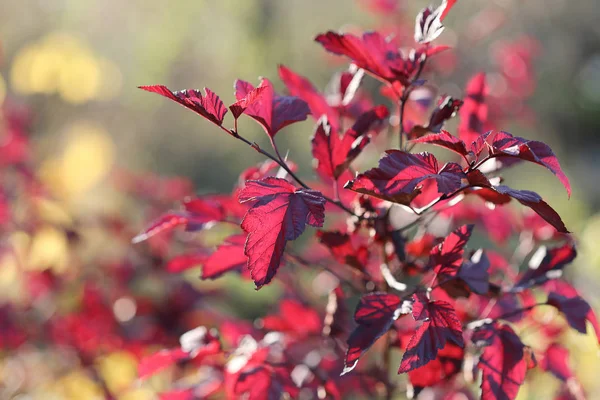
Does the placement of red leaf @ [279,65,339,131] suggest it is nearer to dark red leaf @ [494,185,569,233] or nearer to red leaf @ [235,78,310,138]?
red leaf @ [235,78,310,138]

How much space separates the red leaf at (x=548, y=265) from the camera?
35.0 inches

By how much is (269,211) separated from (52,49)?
10.6 ft

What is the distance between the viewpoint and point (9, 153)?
1914 mm

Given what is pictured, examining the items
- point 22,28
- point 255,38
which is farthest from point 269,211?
point 255,38

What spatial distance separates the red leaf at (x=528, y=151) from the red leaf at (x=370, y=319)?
8.9 inches

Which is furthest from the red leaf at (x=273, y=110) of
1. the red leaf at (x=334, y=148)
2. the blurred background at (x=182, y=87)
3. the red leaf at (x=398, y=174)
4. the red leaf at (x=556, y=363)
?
the blurred background at (x=182, y=87)

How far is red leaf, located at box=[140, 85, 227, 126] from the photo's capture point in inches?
26.2

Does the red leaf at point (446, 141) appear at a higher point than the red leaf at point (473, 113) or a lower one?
higher

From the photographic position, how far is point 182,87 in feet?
20.4

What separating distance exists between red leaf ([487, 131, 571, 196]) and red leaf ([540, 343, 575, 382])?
18.8 inches

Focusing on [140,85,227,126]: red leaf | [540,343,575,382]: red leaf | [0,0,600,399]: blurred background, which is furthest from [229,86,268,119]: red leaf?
[0,0,600,399]: blurred background

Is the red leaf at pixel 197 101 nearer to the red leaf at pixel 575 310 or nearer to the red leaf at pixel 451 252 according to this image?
the red leaf at pixel 451 252

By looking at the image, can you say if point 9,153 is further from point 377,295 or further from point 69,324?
point 377,295

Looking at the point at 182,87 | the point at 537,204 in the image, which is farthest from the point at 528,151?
the point at 182,87
